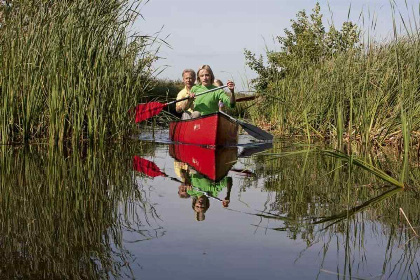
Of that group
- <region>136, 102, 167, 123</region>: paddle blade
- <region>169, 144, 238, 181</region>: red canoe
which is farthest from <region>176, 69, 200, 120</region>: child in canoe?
<region>169, 144, 238, 181</region>: red canoe

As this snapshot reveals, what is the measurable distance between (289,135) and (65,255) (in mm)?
11073

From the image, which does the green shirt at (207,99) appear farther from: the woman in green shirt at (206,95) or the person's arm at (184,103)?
the person's arm at (184,103)

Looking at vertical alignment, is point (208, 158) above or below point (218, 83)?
below

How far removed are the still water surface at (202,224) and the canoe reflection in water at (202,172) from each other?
0.02 metres

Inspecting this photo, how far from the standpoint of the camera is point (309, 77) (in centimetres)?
1291

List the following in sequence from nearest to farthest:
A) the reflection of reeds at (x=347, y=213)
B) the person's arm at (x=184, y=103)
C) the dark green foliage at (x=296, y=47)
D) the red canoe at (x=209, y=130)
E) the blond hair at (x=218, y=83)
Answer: the reflection of reeds at (x=347, y=213) < the red canoe at (x=209, y=130) < the blond hair at (x=218, y=83) < the person's arm at (x=184, y=103) < the dark green foliage at (x=296, y=47)

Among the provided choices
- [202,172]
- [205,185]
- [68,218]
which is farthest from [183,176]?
[68,218]

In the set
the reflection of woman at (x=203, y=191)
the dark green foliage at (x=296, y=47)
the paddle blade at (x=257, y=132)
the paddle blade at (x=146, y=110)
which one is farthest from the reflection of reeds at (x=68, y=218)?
the dark green foliage at (x=296, y=47)

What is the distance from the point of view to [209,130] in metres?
10.4

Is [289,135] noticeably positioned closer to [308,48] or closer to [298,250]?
[308,48]

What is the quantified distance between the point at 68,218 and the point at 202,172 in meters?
2.93

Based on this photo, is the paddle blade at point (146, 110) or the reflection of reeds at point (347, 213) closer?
the reflection of reeds at point (347, 213)

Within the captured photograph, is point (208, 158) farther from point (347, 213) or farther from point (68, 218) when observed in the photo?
point (68, 218)

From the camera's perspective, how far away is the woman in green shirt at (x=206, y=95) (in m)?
11.2
